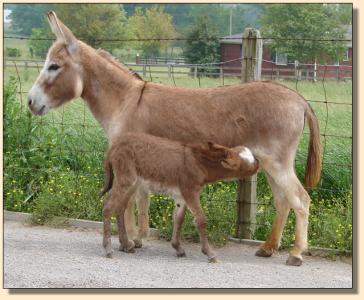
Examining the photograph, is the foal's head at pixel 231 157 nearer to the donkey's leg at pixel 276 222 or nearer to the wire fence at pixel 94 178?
the donkey's leg at pixel 276 222

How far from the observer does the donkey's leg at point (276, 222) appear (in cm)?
709

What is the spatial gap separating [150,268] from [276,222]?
145 centimetres

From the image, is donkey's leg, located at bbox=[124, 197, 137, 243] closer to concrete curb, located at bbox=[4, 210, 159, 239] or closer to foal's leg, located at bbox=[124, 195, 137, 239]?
foal's leg, located at bbox=[124, 195, 137, 239]

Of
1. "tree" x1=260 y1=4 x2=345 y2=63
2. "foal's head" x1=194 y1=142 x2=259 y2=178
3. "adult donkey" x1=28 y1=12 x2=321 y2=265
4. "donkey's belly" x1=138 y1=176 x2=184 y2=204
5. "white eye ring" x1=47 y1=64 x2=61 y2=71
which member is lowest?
"donkey's belly" x1=138 y1=176 x2=184 y2=204

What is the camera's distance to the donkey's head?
707 cm

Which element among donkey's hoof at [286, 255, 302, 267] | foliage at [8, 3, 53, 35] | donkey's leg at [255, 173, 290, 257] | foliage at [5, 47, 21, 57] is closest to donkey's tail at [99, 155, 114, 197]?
donkey's leg at [255, 173, 290, 257]

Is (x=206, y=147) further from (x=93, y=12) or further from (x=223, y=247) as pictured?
(x=93, y=12)

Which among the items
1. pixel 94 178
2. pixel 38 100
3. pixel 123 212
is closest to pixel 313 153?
pixel 123 212

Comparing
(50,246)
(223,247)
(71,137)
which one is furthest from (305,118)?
(71,137)

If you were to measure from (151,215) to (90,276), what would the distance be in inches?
86.2

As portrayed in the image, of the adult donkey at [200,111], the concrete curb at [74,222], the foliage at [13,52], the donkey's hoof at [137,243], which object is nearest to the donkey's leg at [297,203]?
the adult donkey at [200,111]

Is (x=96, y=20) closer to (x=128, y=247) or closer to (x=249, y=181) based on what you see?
(x=249, y=181)

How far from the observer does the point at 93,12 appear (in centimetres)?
2856

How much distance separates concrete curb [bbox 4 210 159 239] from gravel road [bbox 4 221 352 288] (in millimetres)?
225
